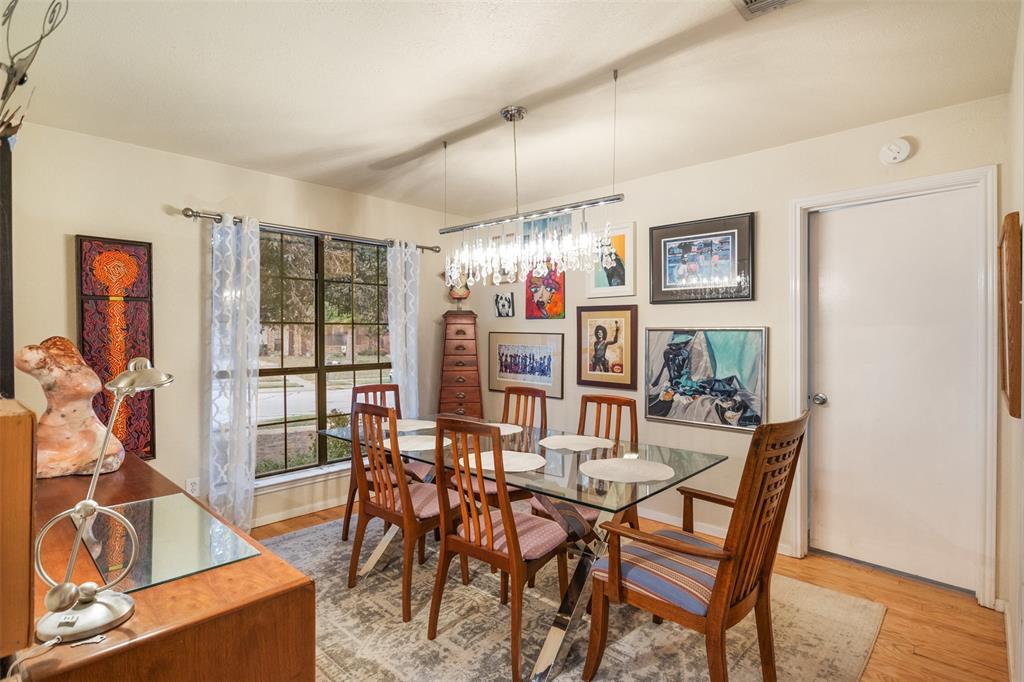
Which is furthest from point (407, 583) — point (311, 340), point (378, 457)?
point (311, 340)

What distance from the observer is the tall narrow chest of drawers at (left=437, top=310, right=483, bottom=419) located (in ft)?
14.4

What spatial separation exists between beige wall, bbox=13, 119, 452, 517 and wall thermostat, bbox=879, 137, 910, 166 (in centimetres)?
351

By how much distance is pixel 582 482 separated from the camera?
2141 mm

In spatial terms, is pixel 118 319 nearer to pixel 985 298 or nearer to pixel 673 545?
pixel 673 545

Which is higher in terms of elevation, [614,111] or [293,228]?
[614,111]

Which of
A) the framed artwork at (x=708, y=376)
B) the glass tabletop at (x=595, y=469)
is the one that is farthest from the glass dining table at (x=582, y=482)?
the framed artwork at (x=708, y=376)

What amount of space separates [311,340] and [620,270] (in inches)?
94.6

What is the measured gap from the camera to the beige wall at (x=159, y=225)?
107 inches

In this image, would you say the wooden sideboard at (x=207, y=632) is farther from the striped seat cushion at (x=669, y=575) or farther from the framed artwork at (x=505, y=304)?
the framed artwork at (x=505, y=304)

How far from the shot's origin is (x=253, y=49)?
2033 mm

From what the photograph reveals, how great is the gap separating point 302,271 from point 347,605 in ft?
7.92

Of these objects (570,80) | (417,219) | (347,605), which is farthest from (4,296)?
(417,219)

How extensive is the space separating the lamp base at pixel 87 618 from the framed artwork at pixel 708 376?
10.3 ft

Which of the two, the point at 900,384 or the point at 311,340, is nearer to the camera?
the point at 900,384
